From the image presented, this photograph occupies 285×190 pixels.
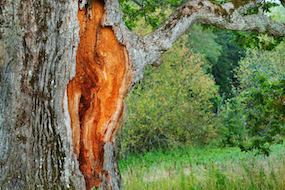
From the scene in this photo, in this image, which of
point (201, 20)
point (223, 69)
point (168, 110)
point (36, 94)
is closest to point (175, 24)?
point (201, 20)

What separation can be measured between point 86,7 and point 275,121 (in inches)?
169

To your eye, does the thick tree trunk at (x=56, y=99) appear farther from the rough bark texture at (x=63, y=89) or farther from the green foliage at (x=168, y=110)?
the green foliage at (x=168, y=110)

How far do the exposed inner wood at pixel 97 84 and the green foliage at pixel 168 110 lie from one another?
6173 mm

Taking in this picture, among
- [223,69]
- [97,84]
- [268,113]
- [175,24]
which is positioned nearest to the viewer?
[97,84]

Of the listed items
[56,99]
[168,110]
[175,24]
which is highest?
[175,24]

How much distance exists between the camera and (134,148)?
398 inches

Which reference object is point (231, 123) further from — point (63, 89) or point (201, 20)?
point (63, 89)

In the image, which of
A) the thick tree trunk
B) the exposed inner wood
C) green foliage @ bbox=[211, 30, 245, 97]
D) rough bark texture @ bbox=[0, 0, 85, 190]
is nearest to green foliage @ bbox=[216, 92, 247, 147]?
green foliage @ bbox=[211, 30, 245, 97]

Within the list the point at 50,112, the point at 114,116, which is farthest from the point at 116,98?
the point at 50,112

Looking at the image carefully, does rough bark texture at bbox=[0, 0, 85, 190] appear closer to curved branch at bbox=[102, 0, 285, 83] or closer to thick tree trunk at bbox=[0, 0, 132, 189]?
thick tree trunk at bbox=[0, 0, 132, 189]

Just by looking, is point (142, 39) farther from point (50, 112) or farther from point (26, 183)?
point (26, 183)

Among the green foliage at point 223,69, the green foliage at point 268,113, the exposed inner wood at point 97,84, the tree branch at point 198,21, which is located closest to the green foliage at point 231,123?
the green foliage at point 268,113

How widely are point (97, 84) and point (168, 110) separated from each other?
26.7 feet

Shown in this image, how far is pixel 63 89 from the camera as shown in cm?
236
